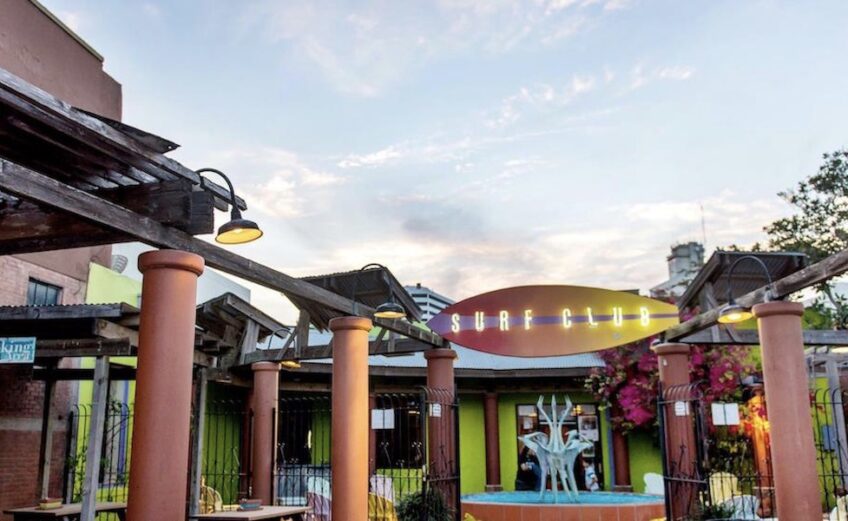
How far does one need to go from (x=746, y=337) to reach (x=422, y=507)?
5.73 m

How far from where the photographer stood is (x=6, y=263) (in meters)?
12.2

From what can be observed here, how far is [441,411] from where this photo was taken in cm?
1280

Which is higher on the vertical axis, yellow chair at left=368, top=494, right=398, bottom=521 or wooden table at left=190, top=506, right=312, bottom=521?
wooden table at left=190, top=506, right=312, bottom=521

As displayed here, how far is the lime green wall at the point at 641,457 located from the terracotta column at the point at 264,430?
10.5 meters

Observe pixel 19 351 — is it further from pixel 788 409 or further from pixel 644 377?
pixel 644 377

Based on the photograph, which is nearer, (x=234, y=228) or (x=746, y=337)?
(x=234, y=228)

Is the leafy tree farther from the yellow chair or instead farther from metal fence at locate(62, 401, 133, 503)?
metal fence at locate(62, 401, 133, 503)

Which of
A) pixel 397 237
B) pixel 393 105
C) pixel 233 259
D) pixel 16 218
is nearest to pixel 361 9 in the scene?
pixel 393 105

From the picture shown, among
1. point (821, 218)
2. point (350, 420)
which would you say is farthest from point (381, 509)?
point (821, 218)

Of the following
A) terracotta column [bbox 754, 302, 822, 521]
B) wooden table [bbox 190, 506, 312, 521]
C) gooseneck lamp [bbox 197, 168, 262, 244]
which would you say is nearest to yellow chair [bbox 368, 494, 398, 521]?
wooden table [bbox 190, 506, 312, 521]

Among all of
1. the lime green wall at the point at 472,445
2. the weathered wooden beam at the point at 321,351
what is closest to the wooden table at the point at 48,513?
the weathered wooden beam at the point at 321,351

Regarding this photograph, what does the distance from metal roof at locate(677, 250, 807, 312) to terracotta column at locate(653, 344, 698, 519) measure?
34.0 inches

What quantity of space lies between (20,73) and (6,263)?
3225mm

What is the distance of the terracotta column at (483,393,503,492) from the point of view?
19938 mm
